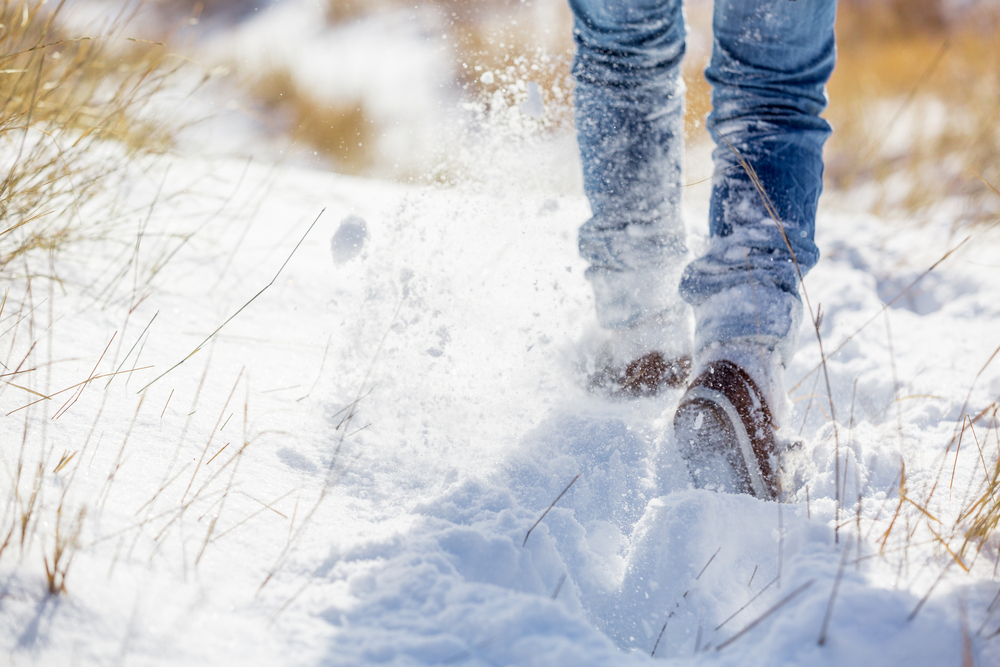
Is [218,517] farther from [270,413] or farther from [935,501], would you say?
[935,501]

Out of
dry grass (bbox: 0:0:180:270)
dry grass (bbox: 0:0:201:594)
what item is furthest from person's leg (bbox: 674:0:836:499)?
dry grass (bbox: 0:0:180:270)

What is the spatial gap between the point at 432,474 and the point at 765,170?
687mm

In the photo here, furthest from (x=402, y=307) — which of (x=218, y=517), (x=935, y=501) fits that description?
(x=935, y=501)

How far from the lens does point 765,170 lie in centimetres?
95

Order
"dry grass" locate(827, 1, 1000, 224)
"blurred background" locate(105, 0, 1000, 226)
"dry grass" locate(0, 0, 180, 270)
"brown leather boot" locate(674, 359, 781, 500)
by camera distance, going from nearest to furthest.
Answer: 1. "brown leather boot" locate(674, 359, 781, 500)
2. "dry grass" locate(0, 0, 180, 270)
3. "blurred background" locate(105, 0, 1000, 226)
4. "dry grass" locate(827, 1, 1000, 224)

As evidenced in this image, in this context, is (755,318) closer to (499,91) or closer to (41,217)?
(499,91)

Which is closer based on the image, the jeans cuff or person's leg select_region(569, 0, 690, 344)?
the jeans cuff

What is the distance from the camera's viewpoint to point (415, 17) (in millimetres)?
6438

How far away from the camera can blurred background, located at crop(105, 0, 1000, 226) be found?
1648 mm

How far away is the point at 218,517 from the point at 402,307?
632 millimetres

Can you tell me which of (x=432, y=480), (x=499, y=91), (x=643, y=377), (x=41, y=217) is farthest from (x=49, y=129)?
(x=643, y=377)

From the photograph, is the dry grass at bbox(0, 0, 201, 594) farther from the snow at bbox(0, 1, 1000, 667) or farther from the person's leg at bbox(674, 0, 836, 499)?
the person's leg at bbox(674, 0, 836, 499)

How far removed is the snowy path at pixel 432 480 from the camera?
553mm

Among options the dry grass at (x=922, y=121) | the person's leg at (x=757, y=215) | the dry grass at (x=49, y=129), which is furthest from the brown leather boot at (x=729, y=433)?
the dry grass at (x=922, y=121)
